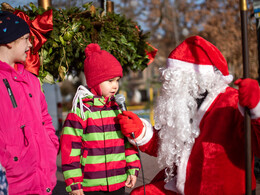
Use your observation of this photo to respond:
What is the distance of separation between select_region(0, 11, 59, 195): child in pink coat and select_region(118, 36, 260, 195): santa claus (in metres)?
0.66

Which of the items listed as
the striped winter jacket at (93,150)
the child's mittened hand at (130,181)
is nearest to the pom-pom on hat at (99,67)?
the striped winter jacket at (93,150)

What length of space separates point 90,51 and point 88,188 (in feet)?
4.03

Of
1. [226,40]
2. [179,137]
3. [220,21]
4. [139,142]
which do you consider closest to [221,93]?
[179,137]

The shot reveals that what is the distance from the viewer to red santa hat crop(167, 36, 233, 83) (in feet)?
7.97

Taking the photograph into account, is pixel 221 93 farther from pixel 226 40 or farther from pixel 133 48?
pixel 226 40

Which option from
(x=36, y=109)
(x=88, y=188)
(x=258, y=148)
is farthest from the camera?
(x=88, y=188)

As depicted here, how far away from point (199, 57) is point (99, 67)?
87cm

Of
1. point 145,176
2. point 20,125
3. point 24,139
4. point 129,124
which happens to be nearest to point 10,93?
point 20,125

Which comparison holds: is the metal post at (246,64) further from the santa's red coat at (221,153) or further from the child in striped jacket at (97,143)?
the child in striped jacket at (97,143)

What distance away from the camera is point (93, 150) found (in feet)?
8.32

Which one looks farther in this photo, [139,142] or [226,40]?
[226,40]

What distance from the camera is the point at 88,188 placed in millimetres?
2523

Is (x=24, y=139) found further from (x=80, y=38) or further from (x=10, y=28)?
(x=80, y=38)

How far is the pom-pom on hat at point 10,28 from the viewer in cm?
221
